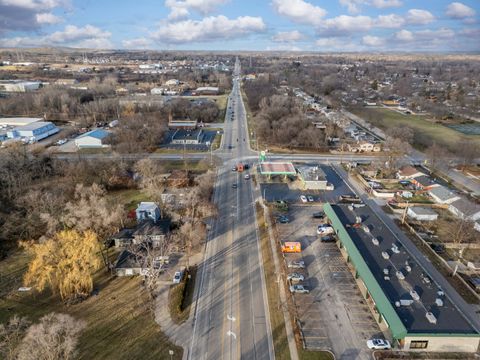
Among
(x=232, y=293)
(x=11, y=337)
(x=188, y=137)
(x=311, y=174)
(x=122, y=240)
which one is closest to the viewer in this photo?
(x=11, y=337)

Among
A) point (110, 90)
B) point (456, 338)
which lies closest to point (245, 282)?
point (456, 338)

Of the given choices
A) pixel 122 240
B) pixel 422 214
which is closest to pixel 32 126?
pixel 122 240

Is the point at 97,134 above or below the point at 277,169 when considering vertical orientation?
above

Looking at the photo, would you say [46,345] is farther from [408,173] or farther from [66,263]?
[408,173]

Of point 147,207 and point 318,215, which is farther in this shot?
point 318,215

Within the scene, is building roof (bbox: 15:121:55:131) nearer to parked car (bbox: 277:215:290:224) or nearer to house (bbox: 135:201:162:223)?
house (bbox: 135:201:162:223)

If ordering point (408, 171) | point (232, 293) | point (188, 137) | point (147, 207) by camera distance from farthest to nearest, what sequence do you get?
1. point (188, 137)
2. point (408, 171)
3. point (147, 207)
4. point (232, 293)

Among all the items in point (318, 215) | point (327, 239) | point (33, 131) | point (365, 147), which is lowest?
point (327, 239)
